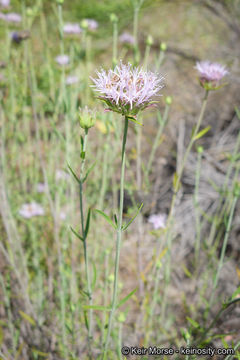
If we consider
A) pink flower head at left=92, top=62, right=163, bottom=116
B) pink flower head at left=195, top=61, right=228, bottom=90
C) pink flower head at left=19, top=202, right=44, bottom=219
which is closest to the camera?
pink flower head at left=92, top=62, right=163, bottom=116

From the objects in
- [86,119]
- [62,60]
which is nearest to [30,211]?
[62,60]

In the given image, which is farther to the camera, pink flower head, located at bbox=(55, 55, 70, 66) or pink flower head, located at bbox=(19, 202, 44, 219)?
pink flower head, located at bbox=(19, 202, 44, 219)

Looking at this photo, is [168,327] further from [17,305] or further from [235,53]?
[235,53]

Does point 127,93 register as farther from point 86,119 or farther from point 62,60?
point 62,60

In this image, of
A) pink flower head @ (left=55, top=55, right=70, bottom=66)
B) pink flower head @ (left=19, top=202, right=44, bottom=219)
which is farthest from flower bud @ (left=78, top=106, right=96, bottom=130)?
pink flower head @ (left=19, top=202, right=44, bottom=219)

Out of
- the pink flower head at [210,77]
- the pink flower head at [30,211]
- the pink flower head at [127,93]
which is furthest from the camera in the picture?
the pink flower head at [30,211]

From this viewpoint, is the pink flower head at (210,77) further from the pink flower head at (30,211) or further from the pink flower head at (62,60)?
the pink flower head at (30,211)

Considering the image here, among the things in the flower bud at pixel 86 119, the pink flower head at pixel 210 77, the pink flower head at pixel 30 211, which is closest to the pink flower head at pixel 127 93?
the flower bud at pixel 86 119

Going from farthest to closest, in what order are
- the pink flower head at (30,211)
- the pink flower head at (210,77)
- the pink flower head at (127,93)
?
the pink flower head at (30,211)
the pink flower head at (210,77)
the pink flower head at (127,93)

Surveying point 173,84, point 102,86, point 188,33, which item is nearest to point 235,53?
point 173,84

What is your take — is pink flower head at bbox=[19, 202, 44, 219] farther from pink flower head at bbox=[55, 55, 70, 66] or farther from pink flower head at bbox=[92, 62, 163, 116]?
pink flower head at bbox=[92, 62, 163, 116]
